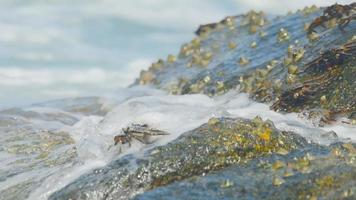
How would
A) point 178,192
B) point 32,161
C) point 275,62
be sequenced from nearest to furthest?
point 178,192, point 32,161, point 275,62

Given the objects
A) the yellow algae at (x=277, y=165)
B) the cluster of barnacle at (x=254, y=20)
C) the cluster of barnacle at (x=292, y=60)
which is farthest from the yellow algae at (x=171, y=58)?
the yellow algae at (x=277, y=165)

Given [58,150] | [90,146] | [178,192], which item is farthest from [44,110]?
[178,192]

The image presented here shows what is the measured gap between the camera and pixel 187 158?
23.0 ft

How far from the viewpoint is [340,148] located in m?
6.97

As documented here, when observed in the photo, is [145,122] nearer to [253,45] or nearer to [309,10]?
[253,45]

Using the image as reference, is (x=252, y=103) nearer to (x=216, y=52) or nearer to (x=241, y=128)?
(x=241, y=128)

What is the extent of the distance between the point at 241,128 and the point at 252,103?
355 cm

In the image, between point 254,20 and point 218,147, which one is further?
point 254,20

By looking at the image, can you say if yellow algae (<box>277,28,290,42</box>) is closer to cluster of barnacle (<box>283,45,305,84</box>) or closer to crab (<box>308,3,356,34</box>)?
crab (<box>308,3,356,34</box>)

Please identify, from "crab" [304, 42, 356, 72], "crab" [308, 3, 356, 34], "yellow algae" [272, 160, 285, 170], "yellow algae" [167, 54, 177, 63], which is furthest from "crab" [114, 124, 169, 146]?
"yellow algae" [167, 54, 177, 63]

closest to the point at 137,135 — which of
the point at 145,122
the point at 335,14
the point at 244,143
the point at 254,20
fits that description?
the point at 145,122

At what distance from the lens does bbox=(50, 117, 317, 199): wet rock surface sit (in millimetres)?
6840

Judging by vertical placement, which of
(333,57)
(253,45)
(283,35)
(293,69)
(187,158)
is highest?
(283,35)

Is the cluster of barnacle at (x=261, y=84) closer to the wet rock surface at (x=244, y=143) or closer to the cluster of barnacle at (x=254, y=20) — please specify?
the wet rock surface at (x=244, y=143)
